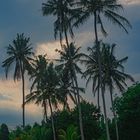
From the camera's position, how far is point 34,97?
96.8 metres

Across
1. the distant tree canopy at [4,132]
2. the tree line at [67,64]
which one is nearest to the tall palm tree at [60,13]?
the tree line at [67,64]

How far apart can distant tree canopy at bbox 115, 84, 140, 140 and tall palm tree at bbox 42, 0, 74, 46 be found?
20.9m

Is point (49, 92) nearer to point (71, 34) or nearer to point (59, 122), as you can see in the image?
point (59, 122)

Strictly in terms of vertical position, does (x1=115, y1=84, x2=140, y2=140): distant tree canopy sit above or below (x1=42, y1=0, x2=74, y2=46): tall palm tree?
below

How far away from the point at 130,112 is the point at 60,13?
2409 centimetres

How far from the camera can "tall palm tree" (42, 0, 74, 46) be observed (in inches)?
2835

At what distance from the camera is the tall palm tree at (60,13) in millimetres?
72000

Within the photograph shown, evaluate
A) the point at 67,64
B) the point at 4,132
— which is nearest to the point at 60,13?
the point at 67,64

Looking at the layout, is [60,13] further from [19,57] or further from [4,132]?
[4,132]

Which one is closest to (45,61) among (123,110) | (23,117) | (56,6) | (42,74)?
(42,74)

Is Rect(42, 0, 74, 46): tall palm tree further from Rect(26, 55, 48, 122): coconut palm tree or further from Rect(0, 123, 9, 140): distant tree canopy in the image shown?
Rect(0, 123, 9, 140): distant tree canopy

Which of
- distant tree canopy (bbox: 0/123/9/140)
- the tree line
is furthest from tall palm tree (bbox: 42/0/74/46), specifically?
distant tree canopy (bbox: 0/123/9/140)

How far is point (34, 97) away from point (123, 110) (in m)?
17.1

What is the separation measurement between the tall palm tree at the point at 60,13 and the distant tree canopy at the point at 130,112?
68.7ft
